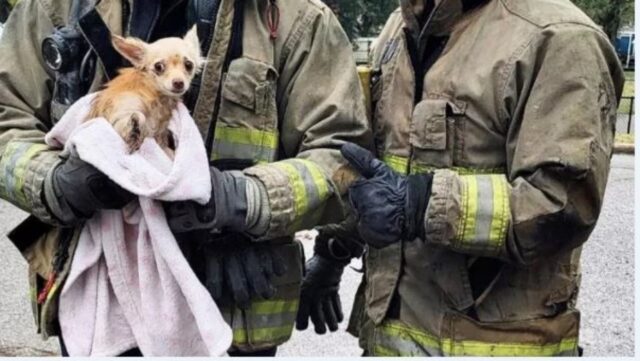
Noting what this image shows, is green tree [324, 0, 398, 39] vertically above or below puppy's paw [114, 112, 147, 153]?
below

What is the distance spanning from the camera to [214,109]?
221cm

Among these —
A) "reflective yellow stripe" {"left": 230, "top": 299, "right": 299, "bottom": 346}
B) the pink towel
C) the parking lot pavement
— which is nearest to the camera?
the pink towel

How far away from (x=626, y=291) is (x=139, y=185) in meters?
4.54

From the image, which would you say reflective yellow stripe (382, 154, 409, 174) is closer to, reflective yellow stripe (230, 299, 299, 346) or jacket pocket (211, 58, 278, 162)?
jacket pocket (211, 58, 278, 162)

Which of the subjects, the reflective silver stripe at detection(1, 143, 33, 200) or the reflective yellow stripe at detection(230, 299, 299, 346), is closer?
the reflective silver stripe at detection(1, 143, 33, 200)

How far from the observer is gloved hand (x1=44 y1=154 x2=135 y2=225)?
78.0 inches

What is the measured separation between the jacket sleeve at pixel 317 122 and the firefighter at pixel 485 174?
11cm

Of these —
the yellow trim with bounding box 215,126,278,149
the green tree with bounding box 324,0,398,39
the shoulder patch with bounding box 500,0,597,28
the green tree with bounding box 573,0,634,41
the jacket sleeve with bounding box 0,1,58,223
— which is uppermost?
the shoulder patch with bounding box 500,0,597,28

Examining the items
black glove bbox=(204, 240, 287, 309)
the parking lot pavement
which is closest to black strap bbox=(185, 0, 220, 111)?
black glove bbox=(204, 240, 287, 309)

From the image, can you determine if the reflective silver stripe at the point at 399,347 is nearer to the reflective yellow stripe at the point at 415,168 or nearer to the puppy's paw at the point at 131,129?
the reflective yellow stripe at the point at 415,168

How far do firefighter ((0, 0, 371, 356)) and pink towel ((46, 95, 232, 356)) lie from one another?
7cm

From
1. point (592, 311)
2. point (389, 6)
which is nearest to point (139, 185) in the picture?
point (592, 311)

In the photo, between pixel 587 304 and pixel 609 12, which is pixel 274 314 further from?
pixel 609 12

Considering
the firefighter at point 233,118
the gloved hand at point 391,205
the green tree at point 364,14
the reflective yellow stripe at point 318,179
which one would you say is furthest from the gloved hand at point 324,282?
the green tree at point 364,14
